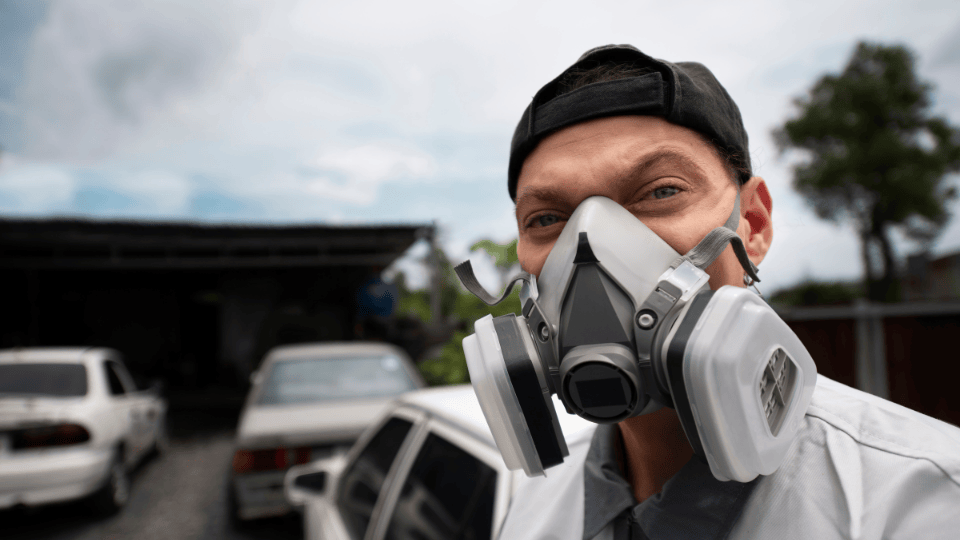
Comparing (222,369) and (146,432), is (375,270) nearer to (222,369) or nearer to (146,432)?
(222,369)

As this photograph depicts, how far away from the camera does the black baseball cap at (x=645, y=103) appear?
3.18ft

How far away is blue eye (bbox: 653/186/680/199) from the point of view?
995mm

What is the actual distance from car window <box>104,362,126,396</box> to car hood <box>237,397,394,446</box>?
2106 millimetres

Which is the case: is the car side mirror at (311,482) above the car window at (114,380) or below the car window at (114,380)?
above

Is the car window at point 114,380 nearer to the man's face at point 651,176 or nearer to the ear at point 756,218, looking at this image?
the man's face at point 651,176

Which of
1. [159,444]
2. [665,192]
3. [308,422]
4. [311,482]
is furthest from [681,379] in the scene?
[159,444]

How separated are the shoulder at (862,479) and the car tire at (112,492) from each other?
5751 mm

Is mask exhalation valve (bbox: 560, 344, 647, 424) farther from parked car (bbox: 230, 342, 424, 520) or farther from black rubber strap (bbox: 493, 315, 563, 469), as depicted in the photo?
parked car (bbox: 230, 342, 424, 520)

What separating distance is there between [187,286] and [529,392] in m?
19.2

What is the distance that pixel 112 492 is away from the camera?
16.9 feet

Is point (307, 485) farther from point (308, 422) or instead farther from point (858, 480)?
point (858, 480)

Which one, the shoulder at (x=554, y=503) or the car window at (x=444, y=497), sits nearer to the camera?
the shoulder at (x=554, y=503)

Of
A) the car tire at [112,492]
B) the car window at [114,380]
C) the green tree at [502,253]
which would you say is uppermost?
the green tree at [502,253]

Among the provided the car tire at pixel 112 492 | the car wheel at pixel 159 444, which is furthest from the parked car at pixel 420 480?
the car wheel at pixel 159 444
